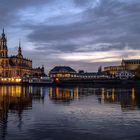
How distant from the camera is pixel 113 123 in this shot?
1300 inches

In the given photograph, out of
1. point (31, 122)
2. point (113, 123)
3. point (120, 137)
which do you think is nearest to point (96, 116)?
point (113, 123)

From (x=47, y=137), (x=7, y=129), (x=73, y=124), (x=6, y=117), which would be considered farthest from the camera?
(x=6, y=117)

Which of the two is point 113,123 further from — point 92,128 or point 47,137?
point 47,137

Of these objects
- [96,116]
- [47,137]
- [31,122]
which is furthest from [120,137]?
[96,116]

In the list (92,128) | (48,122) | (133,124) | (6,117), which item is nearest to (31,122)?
(48,122)

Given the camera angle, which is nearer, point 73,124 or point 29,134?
point 29,134

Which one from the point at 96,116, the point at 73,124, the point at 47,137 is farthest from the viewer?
the point at 96,116

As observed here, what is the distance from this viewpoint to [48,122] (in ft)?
110

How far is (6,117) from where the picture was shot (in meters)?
36.1

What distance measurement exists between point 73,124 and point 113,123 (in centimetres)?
376

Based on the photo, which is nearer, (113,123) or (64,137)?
(64,137)

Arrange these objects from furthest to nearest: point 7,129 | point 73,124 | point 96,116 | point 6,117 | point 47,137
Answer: point 96,116 → point 6,117 → point 73,124 → point 7,129 → point 47,137

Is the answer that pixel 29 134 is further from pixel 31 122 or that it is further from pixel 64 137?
pixel 31 122

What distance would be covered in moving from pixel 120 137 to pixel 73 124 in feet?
22.0
